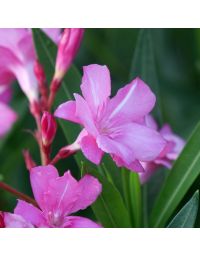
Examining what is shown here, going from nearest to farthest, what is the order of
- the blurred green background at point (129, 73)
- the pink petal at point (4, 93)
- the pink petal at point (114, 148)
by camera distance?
the pink petal at point (114, 148) → the pink petal at point (4, 93) → the blurred green background at point (129, 73)

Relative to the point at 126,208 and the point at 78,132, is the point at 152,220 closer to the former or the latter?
the point at 126,208

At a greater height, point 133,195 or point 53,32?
point 53,32

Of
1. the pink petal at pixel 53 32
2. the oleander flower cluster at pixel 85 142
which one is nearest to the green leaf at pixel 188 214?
the oleander flower cluster at pixel 85 142

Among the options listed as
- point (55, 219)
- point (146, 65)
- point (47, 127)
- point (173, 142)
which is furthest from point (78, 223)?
point (146, 65)

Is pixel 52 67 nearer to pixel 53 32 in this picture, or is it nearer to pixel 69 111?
pixel 53 32

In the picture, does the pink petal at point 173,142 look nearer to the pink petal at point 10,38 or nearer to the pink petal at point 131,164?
the pink petal at point 131,164

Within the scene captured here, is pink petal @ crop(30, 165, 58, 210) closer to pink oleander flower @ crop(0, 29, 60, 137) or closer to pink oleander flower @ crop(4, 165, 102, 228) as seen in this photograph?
pink oleander flower @ crop(4, 165, 102, 228)
